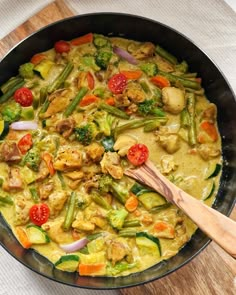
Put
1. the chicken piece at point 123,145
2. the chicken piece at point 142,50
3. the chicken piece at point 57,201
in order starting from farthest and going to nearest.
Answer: the chicken piece at point 142,50
the chicken piece at point 123,145
the chicken piece at point 57,201

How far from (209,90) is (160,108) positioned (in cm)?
49

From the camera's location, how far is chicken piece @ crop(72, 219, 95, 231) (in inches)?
180

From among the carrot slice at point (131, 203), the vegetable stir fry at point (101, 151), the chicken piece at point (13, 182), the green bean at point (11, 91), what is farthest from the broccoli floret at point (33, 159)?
the carrot slice at point (131, 203)

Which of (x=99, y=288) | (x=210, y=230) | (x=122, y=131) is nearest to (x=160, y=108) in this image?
(x=122, y=131)

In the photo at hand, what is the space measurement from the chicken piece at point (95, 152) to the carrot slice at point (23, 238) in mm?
872

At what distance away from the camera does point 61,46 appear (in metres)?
5.05

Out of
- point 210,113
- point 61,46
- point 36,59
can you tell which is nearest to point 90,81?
point 61,46

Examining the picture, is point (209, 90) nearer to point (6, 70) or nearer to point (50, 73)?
point (50, 73)

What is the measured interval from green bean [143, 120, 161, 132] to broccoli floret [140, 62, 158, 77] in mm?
447

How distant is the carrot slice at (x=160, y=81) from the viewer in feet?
16.2

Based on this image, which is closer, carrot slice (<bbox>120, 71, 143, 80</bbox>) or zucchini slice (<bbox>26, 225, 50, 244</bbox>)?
zucchini slice (<bbox>26, 225, 50, 244</bbox>)

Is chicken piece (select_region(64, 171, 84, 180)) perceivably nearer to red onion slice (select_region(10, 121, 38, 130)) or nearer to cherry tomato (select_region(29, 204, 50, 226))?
cherry tomato (select_region(29, 204, 50, 226))

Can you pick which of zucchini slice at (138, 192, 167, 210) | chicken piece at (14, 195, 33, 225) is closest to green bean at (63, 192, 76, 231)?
chicken piece at (14, 195, 33, 225)

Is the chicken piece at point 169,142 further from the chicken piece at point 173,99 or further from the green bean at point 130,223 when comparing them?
the green bean at point 130,223
